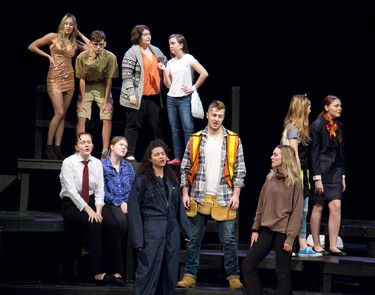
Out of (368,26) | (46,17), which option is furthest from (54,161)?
(368,26)

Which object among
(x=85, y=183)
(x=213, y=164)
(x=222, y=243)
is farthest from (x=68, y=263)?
(x=213, y=164)

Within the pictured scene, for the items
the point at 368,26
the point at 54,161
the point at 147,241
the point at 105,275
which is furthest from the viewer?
the point at 368,26

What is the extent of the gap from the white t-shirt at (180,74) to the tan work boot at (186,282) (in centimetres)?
183

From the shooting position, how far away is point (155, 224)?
353 inches

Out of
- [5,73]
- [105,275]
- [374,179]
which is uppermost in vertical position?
[5,73]

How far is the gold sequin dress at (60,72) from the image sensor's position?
34.4 ft

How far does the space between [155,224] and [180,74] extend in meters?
1.86

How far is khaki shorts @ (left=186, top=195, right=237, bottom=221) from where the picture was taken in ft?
30.7

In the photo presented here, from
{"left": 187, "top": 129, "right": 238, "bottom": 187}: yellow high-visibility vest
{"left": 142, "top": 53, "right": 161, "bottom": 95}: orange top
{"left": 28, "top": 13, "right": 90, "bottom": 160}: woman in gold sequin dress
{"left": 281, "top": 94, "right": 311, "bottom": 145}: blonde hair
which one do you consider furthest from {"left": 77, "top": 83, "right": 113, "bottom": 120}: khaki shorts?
{"left": 281, "top": 94, "right": 311, "bottom": 145}: blonde hair

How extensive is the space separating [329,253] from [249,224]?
80.3 inches

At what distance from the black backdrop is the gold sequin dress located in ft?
4.68

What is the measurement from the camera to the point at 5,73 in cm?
1192

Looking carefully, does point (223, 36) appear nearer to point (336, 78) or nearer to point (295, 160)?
point (336, 78)

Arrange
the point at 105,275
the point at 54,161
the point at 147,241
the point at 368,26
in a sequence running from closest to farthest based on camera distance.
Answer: the point at 147,241 < the point at 105,275 < the point at 54,161 < the point at 368,26
